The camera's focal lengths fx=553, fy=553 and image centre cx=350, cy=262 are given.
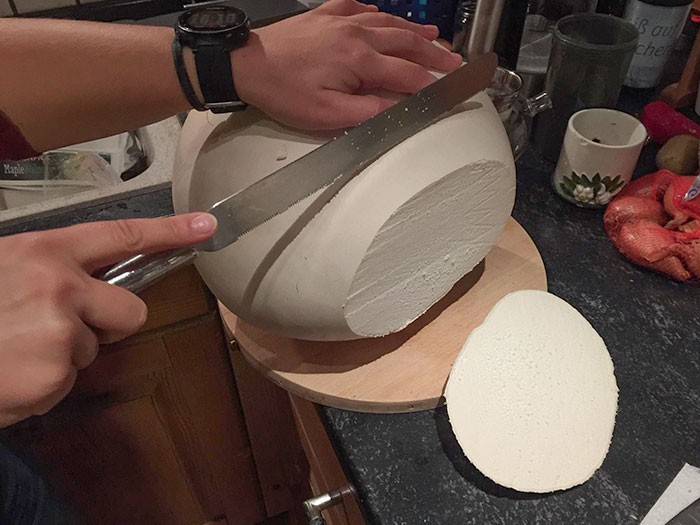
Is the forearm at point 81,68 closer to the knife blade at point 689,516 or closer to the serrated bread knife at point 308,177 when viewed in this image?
the serrated bread knife at point 308,177

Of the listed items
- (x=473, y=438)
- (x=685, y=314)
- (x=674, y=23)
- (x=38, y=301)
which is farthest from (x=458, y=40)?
(x=38, y=301)

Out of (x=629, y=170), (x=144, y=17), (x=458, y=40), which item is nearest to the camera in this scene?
(x=629, y=170)

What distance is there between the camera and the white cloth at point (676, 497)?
20.9 inches

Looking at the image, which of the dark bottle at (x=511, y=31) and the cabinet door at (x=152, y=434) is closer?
the cabinet door at (x=152, y=434)

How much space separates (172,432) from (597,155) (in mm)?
811

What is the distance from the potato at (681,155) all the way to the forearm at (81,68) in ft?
2.32

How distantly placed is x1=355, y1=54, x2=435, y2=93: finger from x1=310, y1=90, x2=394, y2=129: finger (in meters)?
0.03

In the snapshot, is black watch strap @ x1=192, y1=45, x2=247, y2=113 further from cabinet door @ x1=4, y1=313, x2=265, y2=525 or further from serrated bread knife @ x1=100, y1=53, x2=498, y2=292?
cabinet door @ x1=4, y1=313, x2=265, y2=525

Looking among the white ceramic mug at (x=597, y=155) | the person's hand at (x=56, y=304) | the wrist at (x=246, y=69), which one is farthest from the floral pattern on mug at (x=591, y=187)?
the person's hand at (x=56, y=304)

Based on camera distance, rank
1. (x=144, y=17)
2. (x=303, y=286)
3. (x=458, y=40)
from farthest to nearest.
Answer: (x=144, y=17)
(x=458, y=40)
(x=303, y=286)

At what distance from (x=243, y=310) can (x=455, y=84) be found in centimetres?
33

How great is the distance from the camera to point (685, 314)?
2.30ft

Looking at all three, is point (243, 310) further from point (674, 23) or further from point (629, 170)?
point (674, 23)

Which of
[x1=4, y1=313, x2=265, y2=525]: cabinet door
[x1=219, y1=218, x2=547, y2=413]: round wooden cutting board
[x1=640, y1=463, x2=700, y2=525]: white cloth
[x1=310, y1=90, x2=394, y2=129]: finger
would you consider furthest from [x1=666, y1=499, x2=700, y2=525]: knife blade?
[x1=4, y1=313, x2=265, y2=525]: cabinet door
